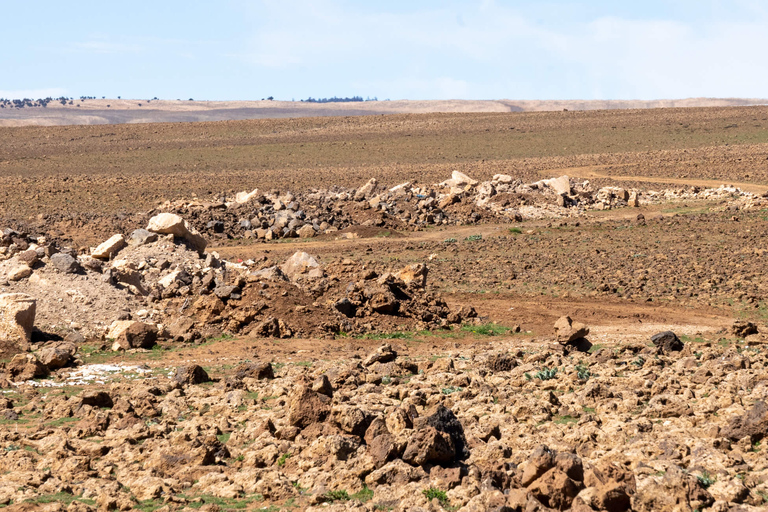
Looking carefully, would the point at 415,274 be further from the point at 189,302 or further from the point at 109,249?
the point at 109,249

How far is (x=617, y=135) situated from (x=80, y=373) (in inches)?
2292

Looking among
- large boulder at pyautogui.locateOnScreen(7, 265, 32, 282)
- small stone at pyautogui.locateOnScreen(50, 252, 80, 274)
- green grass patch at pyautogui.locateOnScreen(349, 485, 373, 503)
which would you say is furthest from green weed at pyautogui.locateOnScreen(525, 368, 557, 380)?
large boulder at pyautogui.locateOnScreen(7, 265, 32, 282)

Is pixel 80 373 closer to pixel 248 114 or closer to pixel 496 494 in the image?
pixel 496 494

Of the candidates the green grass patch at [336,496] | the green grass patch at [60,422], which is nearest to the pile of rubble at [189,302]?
the green grass patch at [60,422]

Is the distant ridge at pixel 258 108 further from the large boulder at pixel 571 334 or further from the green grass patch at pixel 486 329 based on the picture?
the large boulder at pixel 571 334

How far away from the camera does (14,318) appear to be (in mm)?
12945

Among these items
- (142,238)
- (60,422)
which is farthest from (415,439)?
(142,238)

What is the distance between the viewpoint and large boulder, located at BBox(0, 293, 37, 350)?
12.9m

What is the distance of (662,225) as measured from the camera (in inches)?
1053

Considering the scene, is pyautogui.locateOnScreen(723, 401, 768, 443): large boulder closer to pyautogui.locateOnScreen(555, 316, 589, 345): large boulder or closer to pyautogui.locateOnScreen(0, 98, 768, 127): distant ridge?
pyautogui.locateOnScreen(555, 316, 589, 345): large boulder

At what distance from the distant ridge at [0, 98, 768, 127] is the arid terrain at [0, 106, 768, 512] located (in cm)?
9732

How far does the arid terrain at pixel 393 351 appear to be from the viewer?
7.06 metres

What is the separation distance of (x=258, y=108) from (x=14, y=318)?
134365 mm

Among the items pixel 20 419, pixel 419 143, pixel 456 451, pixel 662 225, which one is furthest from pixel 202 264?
pixel 419 143
